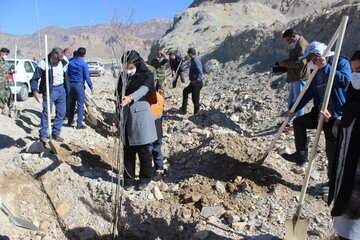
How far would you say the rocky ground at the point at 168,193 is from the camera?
10.4 feet

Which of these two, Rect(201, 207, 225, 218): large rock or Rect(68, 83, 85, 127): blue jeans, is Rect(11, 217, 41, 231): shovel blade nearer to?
Rect(201, 207, 225, 218): large rock

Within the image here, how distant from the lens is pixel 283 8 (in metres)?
29.8

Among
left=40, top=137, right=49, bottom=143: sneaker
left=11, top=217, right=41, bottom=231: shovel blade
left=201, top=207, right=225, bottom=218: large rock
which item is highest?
left=40, top=137, right=49, bottom=143: sneaker

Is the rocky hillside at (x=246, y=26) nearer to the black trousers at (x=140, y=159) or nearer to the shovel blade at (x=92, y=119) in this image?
the shovel blade at (x=92, y=119)

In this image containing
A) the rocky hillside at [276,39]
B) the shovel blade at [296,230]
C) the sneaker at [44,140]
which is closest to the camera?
the shovel blade at [296,230]

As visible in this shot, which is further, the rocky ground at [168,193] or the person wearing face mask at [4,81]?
the person wearing face mask at [4,81]

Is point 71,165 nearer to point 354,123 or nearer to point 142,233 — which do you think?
point 142,233

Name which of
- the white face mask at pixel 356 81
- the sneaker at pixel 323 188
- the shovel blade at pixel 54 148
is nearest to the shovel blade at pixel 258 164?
the sneaker at pixel 323 188

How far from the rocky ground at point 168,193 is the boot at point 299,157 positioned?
10 cm

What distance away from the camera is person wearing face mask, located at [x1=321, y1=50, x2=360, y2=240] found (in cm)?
181

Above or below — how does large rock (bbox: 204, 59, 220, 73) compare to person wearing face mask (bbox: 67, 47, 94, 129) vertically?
above

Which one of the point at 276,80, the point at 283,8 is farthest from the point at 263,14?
the point at 276,80

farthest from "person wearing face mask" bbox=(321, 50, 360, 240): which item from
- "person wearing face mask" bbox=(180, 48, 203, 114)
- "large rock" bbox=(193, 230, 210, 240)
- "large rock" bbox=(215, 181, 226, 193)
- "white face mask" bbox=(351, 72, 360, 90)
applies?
"person wearing face mask" bbox=(180, 48, 203, 114)

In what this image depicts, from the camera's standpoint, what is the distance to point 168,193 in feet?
12.3
